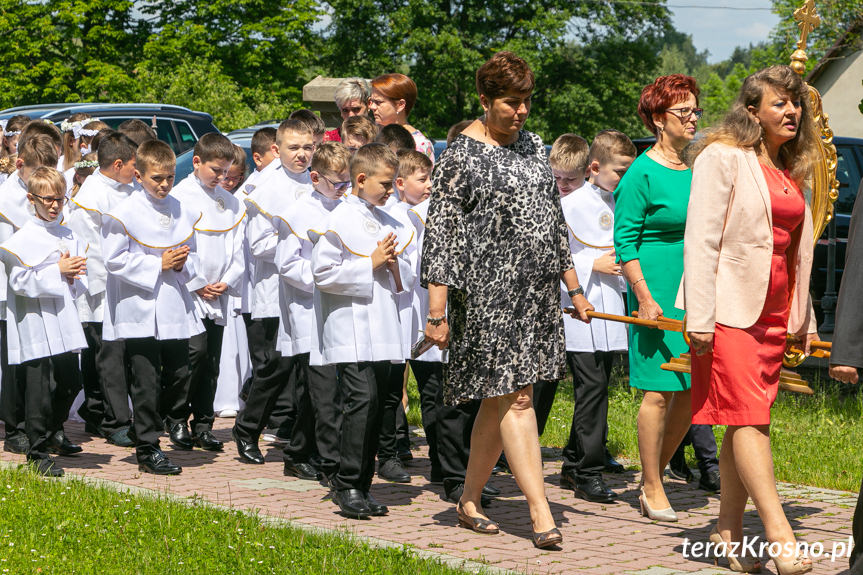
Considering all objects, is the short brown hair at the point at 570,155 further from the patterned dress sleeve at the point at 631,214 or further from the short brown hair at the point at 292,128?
the short brown hair at the point at 292,128

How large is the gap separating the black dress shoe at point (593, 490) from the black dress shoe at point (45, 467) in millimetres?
2950

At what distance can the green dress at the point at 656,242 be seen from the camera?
6.46 meters

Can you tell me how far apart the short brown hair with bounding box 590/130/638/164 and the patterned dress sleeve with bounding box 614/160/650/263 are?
85 cm

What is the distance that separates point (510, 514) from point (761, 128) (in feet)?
7.95

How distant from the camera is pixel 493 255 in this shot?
19.3 feet

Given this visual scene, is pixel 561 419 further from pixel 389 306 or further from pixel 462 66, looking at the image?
pixel 462 66

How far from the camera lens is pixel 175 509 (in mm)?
6152

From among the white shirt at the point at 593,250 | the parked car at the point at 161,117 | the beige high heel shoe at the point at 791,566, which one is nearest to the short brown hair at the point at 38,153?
the white shirt at the point at 593,250

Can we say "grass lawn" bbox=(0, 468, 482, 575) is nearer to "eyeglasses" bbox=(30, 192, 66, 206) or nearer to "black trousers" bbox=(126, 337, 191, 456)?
"black trousers" bbox=(126, 337, 191, 456)

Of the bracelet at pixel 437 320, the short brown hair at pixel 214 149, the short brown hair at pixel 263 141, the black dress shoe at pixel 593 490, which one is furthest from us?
the short brown hair at pixel 263 141

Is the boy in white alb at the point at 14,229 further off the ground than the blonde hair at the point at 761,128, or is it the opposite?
the blonde hair at the point at 761,128

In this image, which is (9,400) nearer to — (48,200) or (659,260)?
(48,200)

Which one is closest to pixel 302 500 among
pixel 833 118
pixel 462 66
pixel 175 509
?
pixel 175 509

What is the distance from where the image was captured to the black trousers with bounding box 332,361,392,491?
21.0 ft
